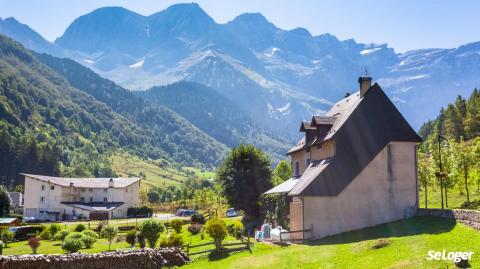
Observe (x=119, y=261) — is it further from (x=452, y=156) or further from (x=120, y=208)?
(x=120, y=208)

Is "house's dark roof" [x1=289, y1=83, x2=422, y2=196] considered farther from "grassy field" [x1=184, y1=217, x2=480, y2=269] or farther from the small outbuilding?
the small outbuilding

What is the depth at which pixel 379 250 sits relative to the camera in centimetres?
2864

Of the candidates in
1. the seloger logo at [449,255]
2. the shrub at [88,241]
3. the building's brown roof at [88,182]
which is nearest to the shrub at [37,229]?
the shrub at [88,241]

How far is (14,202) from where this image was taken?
141 meters

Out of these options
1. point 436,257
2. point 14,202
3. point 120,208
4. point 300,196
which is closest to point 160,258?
point 300,196

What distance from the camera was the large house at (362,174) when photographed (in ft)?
139

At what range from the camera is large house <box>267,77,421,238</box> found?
42.2 meters

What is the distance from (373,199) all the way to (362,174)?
2.36 m

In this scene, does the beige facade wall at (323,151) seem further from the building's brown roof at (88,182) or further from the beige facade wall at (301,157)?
the building's brown roof at (88,182)

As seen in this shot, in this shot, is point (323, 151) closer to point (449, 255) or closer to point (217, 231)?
point (217, 231)

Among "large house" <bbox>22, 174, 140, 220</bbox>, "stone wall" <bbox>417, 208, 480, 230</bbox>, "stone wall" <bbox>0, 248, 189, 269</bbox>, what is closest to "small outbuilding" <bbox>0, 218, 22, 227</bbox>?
"large house" <bbox>22, 174, 140, 220</bbox>

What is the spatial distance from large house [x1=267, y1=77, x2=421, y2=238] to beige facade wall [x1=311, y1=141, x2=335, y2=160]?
95 mm

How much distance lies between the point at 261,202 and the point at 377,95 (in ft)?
75.2

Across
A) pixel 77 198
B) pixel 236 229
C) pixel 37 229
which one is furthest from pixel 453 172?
pixel 77 198
